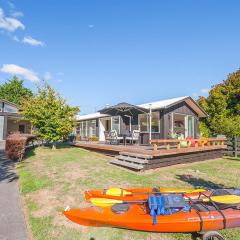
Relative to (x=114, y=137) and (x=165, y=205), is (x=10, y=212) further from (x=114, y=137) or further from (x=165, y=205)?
(x=114, y=137)

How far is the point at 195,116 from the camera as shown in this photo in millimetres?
19578

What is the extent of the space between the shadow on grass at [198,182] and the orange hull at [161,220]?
3.29m

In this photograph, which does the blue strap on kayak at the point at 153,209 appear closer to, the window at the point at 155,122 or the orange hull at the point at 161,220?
the orange hull at the point at 161,220

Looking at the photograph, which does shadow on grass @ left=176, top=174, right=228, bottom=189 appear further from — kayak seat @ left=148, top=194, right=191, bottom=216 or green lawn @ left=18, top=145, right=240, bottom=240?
kayak seat @ left=148, top=194, right=191, bottom=216

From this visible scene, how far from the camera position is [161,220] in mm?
4133

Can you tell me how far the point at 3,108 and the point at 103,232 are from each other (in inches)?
1234

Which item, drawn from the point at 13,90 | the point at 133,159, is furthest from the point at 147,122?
the point at 13,90

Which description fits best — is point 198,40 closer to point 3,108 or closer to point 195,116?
point 195,116

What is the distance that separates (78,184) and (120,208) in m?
3.31

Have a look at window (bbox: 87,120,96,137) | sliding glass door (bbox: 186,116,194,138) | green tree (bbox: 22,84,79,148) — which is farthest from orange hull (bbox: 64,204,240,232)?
window (bbox: 87,120,96,137)

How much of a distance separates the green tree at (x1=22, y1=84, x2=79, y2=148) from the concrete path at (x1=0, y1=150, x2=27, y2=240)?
26.3ft

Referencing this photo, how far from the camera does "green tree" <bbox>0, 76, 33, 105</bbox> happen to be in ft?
184

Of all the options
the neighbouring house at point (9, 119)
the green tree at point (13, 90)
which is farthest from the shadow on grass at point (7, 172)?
the green tree at point (13, 90)

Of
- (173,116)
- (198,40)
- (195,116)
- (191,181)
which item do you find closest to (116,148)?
(191,181)
